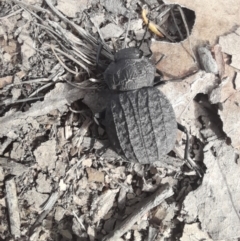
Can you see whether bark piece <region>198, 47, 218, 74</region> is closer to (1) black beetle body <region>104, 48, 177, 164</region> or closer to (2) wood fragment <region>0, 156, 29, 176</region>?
(1) black beetle body <region>104, 48, 177, 164</region>

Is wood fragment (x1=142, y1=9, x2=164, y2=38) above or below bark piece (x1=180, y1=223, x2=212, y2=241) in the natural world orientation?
above

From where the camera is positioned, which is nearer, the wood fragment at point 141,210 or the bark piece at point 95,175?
the wood fragment at point 141,210

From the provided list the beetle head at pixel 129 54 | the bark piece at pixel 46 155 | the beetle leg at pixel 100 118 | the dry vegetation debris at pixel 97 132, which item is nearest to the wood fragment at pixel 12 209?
the dry vegetation debris at pixel 97 132

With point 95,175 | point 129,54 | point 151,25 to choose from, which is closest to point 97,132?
point 95,175

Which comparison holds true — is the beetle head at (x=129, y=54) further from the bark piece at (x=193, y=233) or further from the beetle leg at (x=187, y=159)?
the bark piece at (x=193, y=233)

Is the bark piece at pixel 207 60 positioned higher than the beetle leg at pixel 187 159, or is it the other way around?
the bark piece at pixel 207 60

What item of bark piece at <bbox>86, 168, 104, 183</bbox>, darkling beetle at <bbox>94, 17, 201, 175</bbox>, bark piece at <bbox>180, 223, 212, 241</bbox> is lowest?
bark piece at <bbox>180, 223, 212, 241</bbox>

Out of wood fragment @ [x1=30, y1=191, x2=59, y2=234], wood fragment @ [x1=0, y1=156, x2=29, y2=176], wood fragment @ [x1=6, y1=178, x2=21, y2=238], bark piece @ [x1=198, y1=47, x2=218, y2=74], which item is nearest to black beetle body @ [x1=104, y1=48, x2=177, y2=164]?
bark piece @ [x1=198, y1=47, x2=218, y2=74]

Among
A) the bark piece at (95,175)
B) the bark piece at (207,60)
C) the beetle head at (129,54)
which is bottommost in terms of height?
the bark piece at (95,175)
